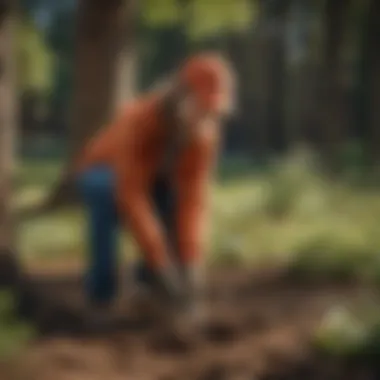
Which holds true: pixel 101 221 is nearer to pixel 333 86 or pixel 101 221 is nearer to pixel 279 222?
pixel 279 222

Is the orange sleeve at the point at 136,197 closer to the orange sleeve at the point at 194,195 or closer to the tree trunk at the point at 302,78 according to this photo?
the orange sleeve at the point at 194,195

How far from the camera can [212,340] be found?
188cm

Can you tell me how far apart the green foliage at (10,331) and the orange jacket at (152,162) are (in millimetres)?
256

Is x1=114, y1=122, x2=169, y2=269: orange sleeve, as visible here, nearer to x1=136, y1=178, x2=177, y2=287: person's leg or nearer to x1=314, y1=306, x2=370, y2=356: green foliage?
x1=136, y1=178, x2=177, y2=287: person's leg

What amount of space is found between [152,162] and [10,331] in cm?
39

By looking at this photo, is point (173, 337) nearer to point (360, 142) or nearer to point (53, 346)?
point (53, 346)

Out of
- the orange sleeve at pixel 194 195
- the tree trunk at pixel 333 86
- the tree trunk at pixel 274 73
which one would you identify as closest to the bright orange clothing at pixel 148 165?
the orange sleeve at pixel 194 195

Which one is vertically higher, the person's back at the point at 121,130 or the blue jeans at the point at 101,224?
the person's back at the point at 121,130

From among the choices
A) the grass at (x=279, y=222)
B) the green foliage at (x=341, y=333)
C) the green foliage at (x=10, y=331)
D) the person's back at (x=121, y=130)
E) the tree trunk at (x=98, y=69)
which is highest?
the tree trunk at (x=98, y=69)

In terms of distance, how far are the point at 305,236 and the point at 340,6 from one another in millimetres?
427

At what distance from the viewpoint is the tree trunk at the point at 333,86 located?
1.89 metres

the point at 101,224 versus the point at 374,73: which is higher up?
the point at 374,73

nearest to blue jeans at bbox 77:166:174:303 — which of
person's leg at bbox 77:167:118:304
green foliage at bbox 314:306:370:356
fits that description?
person's leg at bbox 77:167:118:304

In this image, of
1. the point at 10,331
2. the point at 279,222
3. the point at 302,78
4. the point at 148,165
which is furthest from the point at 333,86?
the point at 10,331
